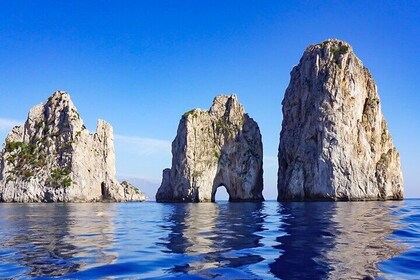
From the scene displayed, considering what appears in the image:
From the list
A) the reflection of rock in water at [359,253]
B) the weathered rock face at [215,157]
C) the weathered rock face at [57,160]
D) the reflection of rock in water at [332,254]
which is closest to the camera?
the reflection of rock in water at [332,254]

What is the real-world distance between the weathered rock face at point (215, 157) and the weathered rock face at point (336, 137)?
976 cm

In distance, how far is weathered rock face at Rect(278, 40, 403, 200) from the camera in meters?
94.3

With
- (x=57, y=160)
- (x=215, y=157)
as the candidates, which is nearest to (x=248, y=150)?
(x=215, y=157)

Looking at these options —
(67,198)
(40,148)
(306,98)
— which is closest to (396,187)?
(306,98)

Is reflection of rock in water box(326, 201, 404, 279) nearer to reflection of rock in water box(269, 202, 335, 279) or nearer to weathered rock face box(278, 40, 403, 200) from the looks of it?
reflection of rock in water box(269, 202, 335, 279)

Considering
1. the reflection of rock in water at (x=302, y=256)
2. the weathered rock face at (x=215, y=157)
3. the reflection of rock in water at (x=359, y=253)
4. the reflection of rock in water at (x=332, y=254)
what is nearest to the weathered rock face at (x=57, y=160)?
the weathered rock face at (x=215, y=157)

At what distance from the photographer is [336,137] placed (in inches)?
3789

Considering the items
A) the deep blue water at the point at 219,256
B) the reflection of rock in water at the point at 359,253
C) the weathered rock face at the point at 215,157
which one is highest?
the weathered rock face at the point at 215,157

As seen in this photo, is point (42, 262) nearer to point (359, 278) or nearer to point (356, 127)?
point (359, 278)

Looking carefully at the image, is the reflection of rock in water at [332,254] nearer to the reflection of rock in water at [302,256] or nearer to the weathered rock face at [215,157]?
the reflection of rock in water at [302,256]

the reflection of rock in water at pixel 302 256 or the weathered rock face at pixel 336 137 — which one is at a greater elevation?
the weathered rock face at pixel 336 137

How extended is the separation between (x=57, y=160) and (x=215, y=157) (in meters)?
58.1

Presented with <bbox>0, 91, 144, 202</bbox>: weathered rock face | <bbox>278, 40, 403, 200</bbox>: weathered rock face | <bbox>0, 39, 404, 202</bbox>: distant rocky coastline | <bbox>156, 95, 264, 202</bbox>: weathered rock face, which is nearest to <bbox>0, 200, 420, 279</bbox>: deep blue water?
<bbox>278, 40, 403, 200</bbox>: weathered rock face

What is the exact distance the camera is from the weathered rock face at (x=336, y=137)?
94.3 metres
